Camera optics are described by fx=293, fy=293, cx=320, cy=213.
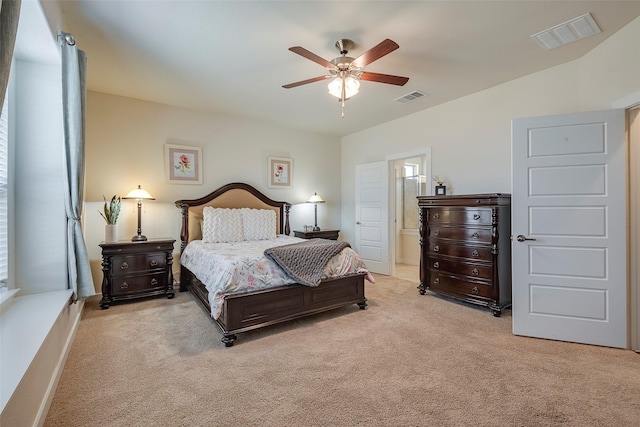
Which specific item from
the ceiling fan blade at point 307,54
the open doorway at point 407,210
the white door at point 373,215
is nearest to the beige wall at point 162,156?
the white door at point 373,215

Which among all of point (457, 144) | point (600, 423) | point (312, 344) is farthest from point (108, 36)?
point (600, 423)

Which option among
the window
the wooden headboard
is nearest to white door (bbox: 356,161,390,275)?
the wooden headboard

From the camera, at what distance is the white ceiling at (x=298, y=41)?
2.33 meters

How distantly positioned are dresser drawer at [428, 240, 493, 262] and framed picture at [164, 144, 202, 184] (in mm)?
3697

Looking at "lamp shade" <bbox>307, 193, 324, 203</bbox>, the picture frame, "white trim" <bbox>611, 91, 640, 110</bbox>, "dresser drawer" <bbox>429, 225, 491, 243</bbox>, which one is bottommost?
"dresser drawer" <bbox>429, 225, 491, 243</bbox>

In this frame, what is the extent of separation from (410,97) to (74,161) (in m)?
3.90

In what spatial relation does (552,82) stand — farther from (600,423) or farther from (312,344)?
(312,344)

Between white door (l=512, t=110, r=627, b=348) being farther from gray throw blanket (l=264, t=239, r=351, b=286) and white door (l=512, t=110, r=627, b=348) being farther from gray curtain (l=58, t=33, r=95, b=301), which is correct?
gray curtain (l=58, t=33, r=95, b=301)

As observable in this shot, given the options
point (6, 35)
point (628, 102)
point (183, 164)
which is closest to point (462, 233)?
point (628, 102)

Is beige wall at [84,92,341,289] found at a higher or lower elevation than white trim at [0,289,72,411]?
higher

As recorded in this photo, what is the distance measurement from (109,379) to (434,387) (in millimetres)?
2259

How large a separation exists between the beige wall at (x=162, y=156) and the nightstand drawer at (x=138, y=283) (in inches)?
22.8

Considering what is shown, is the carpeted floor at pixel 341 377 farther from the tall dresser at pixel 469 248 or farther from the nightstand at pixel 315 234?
the nightstand at pixel 315 234

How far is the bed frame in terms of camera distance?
2654 mm
